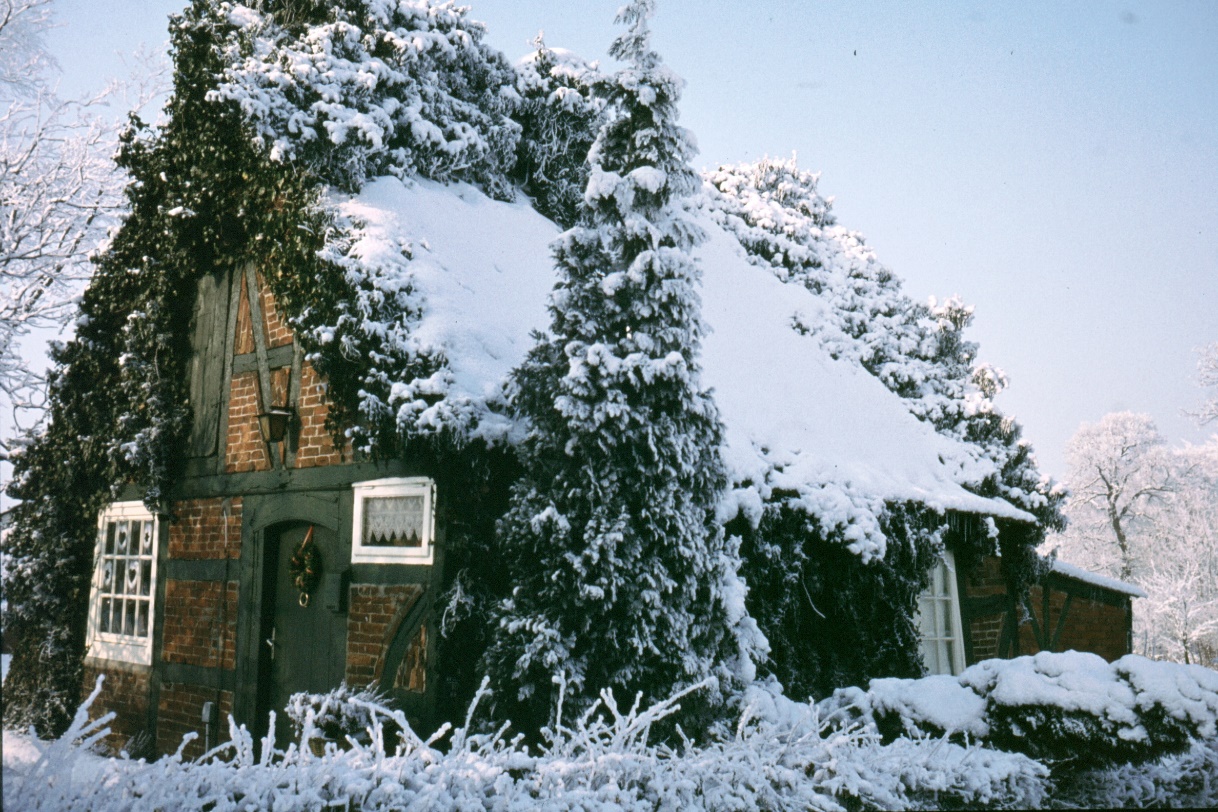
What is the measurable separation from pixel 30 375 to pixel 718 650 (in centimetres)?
1279

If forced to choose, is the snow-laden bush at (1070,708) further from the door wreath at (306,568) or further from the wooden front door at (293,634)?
the door wreath at (306,568)

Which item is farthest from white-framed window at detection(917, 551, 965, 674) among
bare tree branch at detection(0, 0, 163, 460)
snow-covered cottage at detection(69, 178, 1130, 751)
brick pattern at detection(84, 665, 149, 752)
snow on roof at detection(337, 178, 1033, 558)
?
Answer: bare tree branch at detection(0, 0, 163, 460)

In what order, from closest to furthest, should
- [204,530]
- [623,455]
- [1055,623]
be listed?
[623,455] < [204,530] < [1055,623]

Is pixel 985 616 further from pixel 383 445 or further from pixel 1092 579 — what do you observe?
pixel 383 445

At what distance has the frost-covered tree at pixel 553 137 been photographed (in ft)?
38.0

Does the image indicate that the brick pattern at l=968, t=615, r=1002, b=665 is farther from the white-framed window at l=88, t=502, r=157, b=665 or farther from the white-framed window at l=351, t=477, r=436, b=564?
the white-framed window at l=88, t=502, r=157, b=665

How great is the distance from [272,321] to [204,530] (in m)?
2.24

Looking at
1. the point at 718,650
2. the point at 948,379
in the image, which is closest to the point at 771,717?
the point at 718,650

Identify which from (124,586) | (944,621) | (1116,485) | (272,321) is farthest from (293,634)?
(1116,485)

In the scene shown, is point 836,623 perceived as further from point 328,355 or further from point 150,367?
A: point 150,367

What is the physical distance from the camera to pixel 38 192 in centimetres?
1255

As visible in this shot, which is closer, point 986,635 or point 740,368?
point 740,368

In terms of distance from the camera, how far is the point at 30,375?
13.4 meters

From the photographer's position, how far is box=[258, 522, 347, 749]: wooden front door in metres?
7.05
